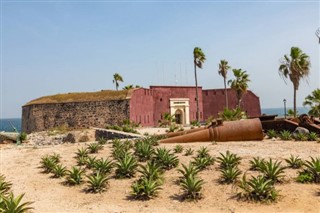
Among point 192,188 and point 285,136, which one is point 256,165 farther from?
point 285,136

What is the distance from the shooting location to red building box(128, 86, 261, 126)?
1313 inches

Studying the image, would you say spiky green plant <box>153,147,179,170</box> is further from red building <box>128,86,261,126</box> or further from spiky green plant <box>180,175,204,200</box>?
red building <box>128,86,261,126</box>

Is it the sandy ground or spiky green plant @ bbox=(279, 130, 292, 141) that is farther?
spiky green plant @ bbox=(279, 130, 292, 141)

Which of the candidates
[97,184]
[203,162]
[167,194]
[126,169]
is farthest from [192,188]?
[97,184]

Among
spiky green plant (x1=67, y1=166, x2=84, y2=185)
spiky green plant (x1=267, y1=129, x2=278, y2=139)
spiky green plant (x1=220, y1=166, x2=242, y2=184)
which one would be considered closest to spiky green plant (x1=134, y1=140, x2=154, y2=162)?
spiky green plant (x1=67, y1=166, x2=84, y2=185)

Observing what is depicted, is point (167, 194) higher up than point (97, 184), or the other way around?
point (97, 184)

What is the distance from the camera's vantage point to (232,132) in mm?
12281

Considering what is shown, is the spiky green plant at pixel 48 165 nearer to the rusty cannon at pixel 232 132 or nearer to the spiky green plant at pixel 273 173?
the rusty cannon at pixel 232 132

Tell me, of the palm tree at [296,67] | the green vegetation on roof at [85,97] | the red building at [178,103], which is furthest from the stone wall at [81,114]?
the palm tree at [296,67]

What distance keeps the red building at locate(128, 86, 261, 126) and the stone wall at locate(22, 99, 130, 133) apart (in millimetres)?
1439

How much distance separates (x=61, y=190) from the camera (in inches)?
330

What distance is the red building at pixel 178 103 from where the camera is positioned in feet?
109

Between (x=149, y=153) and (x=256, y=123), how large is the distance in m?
4.81

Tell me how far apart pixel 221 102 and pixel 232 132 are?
31.3 meters
